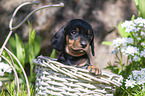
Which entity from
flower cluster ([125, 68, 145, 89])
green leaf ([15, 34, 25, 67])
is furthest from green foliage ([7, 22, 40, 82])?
flower cluster ([125, 68, 145, 89])

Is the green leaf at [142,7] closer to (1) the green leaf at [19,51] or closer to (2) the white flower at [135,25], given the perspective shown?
(2) the white flower at [135,25]

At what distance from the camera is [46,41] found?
2180 mm

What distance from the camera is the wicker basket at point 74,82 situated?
101 cm

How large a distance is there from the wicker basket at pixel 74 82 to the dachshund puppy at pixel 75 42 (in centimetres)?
9

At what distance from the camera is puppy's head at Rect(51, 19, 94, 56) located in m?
1.09

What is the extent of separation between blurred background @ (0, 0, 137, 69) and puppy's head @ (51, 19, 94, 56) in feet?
3.34

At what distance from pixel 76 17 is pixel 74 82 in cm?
132

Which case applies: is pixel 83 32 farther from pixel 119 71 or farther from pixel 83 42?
pixel 119 71

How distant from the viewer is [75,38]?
110cm

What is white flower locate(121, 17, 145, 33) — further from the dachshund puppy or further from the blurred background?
the blurred background

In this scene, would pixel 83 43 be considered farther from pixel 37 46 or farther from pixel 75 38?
pixel 37 46

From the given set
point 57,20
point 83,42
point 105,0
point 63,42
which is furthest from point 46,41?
point 83,42

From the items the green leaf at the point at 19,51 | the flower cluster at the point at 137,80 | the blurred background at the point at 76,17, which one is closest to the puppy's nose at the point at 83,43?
the flower cluster at the point at 137,80

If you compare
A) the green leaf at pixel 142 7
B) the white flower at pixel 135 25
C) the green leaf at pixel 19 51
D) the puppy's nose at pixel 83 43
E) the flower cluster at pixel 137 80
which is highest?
the green leaf at pixel 142 7
